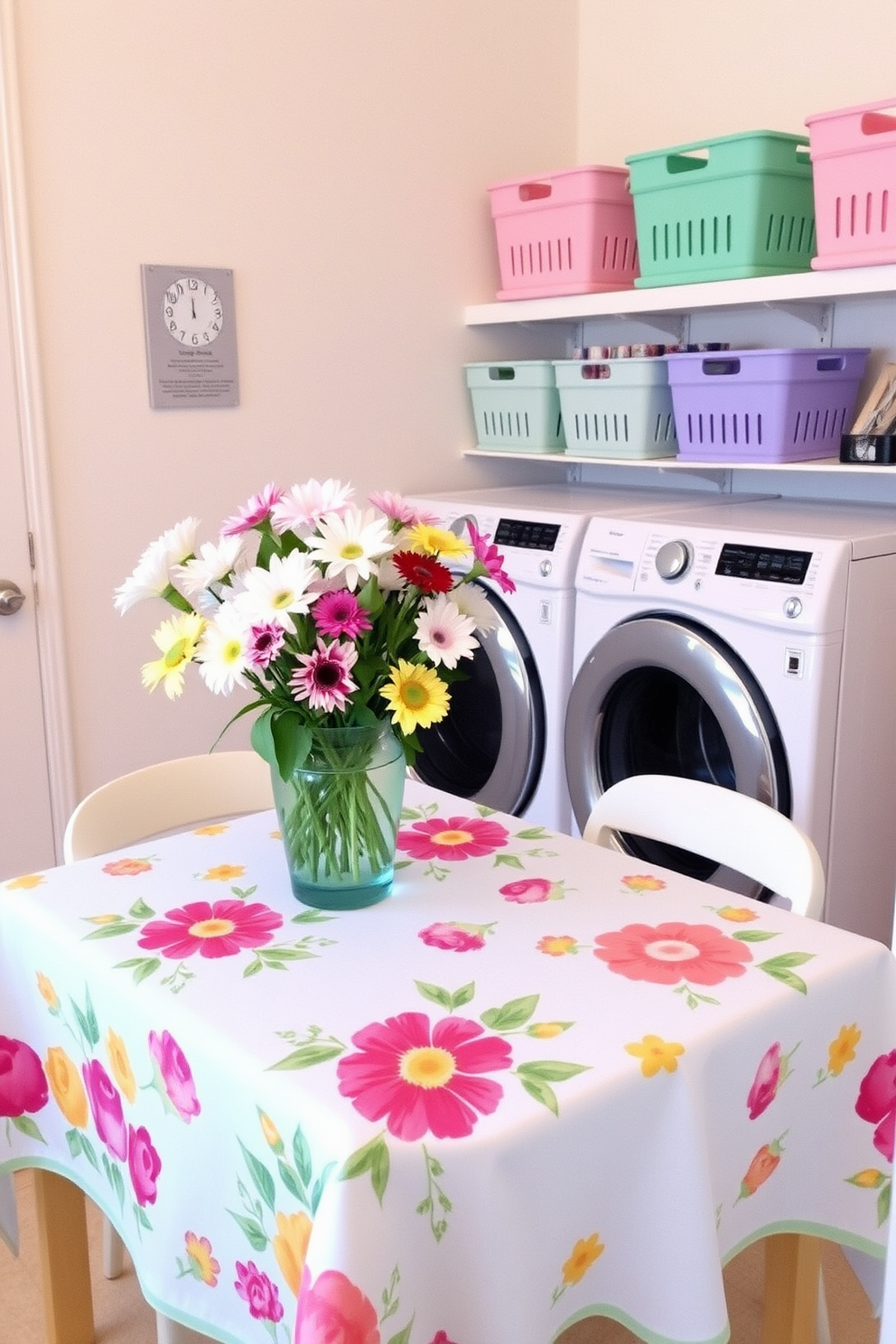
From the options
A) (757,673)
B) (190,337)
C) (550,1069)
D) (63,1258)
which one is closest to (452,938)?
(550,1069)

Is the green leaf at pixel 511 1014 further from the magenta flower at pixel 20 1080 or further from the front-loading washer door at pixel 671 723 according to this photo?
the front-loading washer door at pixel 671 723

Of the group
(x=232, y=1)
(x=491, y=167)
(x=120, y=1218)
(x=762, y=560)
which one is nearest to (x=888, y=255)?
(x=762, y=560)

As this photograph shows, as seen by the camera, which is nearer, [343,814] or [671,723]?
[343,814]

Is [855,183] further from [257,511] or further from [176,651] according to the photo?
[176,651]

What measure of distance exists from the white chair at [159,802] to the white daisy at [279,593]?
2.02 feet

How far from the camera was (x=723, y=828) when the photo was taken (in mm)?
1651

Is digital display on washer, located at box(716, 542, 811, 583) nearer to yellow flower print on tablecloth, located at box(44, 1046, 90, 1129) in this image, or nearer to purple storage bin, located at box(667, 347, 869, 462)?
purple storage bin, located at box(667, 347, 869, 462)

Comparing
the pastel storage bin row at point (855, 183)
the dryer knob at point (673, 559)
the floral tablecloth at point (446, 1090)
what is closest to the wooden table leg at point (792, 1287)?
the floral tablecloth at point (446, 1090)

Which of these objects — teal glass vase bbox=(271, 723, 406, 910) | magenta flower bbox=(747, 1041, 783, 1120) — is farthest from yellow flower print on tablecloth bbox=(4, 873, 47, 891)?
magenta flower bbox=(747, 1041, 783, 1120)

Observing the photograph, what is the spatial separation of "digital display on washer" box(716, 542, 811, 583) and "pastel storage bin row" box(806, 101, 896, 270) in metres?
0.56

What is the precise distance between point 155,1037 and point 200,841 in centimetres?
46

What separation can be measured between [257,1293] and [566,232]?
238cm

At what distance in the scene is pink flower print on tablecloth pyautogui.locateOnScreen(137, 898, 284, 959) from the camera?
4.15 ft

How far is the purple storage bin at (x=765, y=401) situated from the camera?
8.09 ft
